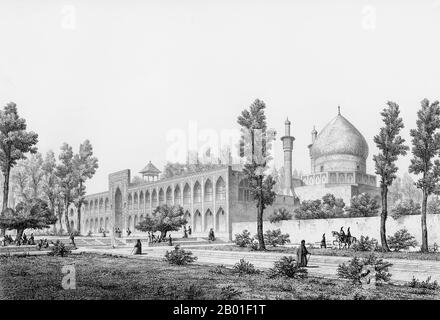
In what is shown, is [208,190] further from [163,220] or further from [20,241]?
[20,241]

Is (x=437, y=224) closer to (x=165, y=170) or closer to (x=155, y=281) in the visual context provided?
(x=155, y=281)

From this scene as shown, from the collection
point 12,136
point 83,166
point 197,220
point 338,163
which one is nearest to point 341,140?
point 338,163

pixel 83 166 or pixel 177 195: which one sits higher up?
pixel 83 166

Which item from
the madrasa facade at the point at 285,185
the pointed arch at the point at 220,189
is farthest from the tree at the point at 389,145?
the pointed arch at the point at 220,189

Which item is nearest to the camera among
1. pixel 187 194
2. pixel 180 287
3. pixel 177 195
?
pixel 180 287

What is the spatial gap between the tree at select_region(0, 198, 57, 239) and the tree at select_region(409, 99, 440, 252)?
22.5 m

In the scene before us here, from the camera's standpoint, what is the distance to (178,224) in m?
36.5

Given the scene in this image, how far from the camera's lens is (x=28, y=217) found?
30.8m

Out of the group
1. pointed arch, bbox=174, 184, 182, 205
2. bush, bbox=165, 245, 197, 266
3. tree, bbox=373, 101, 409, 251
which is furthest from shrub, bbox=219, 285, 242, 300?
pointed arch, bbox=174, 184, 182, 205

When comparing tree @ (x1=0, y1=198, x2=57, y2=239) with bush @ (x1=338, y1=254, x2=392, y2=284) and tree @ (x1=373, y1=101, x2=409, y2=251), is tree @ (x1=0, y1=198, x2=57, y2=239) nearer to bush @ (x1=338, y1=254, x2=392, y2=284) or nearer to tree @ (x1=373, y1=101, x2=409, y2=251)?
tree @ (x1=373, y1=101, x2=409, y2=251)

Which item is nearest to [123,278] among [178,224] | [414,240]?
[414,240]

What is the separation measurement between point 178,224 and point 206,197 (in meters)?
18.1

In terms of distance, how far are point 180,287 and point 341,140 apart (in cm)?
4603
